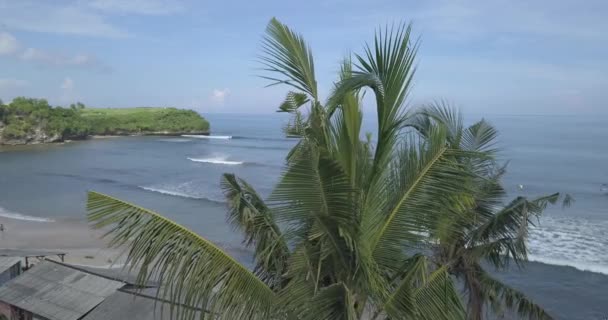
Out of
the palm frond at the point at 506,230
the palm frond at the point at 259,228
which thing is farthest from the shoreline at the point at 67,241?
the palm frond at the point at 259,228

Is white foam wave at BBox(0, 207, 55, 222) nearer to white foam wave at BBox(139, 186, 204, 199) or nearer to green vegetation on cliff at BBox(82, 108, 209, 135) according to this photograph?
white foam wave at BBox(139, 186, 204, 199)

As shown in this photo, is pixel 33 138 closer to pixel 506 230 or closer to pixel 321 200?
pixel 506 230

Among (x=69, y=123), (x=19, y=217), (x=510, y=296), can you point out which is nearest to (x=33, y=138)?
(x=69, y=123)

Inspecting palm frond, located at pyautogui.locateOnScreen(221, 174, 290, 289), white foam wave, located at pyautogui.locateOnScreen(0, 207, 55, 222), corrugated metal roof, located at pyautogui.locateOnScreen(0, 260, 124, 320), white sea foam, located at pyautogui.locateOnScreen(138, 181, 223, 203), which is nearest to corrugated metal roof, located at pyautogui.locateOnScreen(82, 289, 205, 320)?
corrugated metal roof, located at pyautogui.locateOnScreen(0, 260, 124, 320)

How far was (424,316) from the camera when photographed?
427 cm

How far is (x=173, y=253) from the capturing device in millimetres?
4098

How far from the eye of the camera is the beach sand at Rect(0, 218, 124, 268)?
85.3 ft

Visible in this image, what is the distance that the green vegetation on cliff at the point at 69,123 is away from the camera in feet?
294

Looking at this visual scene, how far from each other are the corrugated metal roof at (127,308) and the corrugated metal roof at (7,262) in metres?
6.45

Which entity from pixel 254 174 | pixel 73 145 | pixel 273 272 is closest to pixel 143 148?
pixel 73 145

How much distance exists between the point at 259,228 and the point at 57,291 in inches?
450

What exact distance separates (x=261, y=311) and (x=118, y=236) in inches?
53.4

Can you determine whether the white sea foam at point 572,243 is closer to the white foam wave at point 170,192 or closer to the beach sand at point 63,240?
the beach sand at point 63,240

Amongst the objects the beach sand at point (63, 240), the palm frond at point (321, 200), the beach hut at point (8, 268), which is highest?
the palm frond at point (321, 200)
